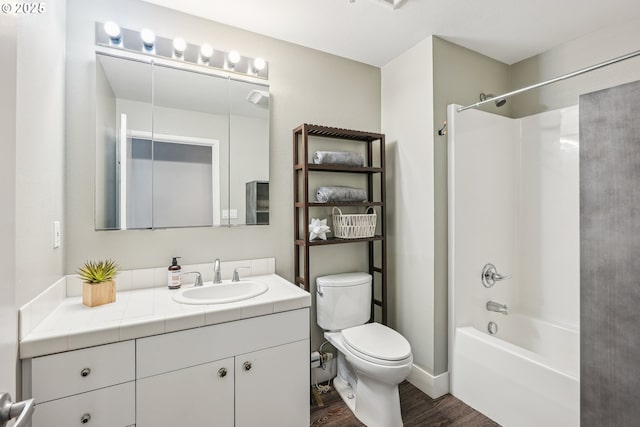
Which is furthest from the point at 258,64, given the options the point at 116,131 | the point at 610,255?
the point at 610,255

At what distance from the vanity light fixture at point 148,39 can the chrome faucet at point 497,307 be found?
9.12ft

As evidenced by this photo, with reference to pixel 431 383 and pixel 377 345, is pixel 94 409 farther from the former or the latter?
pixel 431 383

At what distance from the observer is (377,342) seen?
1842 millimetres

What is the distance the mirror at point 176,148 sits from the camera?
1658 millimetres

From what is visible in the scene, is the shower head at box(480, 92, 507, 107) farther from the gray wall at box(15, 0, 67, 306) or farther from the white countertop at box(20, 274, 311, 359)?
the gray wall at box(15, 0, 67, 306)

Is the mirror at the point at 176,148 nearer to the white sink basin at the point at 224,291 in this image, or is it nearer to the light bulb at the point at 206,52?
the light bulb at the point at 206,52

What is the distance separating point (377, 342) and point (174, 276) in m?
1.24

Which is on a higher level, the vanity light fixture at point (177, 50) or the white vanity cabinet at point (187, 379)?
the vanity light fixture at point (177, 50)

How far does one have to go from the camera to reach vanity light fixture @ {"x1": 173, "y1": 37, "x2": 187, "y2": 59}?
1792 mm

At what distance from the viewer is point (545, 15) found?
189cm

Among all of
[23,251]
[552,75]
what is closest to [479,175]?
[552,75]


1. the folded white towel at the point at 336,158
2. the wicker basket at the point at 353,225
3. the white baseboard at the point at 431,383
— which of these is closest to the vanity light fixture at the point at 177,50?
the folded white towel at the point at 336,158

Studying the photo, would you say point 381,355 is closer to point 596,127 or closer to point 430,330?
point 430,330

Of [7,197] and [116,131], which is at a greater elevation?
[116,131]
